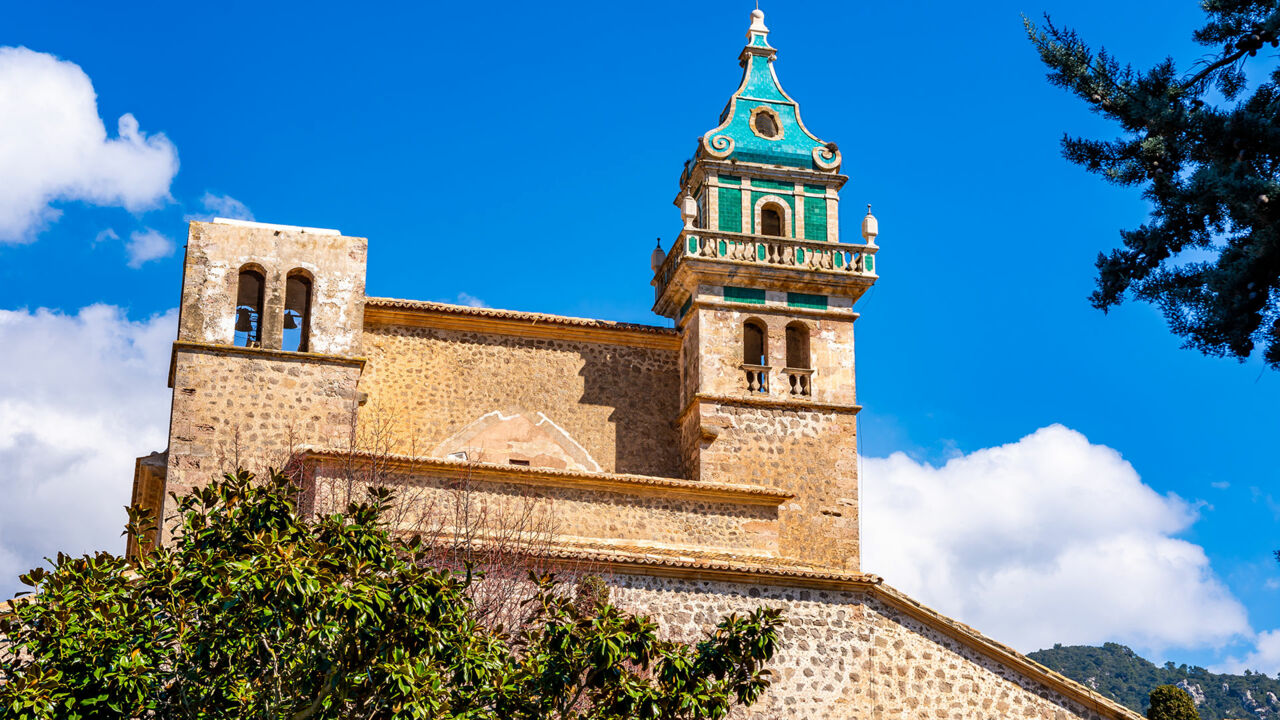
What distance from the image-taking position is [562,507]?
84.3 ft

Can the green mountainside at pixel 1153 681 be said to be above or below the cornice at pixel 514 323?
below

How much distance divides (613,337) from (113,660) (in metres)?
18.0

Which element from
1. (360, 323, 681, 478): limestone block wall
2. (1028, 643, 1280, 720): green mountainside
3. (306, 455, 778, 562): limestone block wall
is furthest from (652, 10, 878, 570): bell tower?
(1028, 643, 1280, 720): green mountainside

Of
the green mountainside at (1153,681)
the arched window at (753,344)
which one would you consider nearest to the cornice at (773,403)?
the arched window at (753,344)

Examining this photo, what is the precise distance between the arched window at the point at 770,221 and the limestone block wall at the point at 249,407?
372 inches

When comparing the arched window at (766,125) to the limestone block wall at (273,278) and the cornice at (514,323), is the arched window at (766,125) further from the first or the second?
the limestone block wall at (273,278)

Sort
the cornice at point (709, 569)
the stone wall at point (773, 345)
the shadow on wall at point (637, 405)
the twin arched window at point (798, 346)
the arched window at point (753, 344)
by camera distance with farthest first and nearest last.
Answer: the arched window at point (753, 344) < the twin arched window at point (798, 346) < the shadow on wall at point (637, 405) < the stone wall at point (773, 345) < the cornice at point (709, 569)

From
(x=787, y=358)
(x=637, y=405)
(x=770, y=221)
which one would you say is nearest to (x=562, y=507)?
(x=637, y=405)

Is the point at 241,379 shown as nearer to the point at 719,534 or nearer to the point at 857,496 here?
the point at 719,534

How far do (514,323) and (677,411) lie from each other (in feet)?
12.2

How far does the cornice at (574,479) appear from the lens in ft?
80.4

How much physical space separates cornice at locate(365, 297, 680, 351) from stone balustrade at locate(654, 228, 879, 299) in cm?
146

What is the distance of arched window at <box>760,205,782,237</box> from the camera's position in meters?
31.8

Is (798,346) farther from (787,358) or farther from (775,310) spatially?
(775,310)
